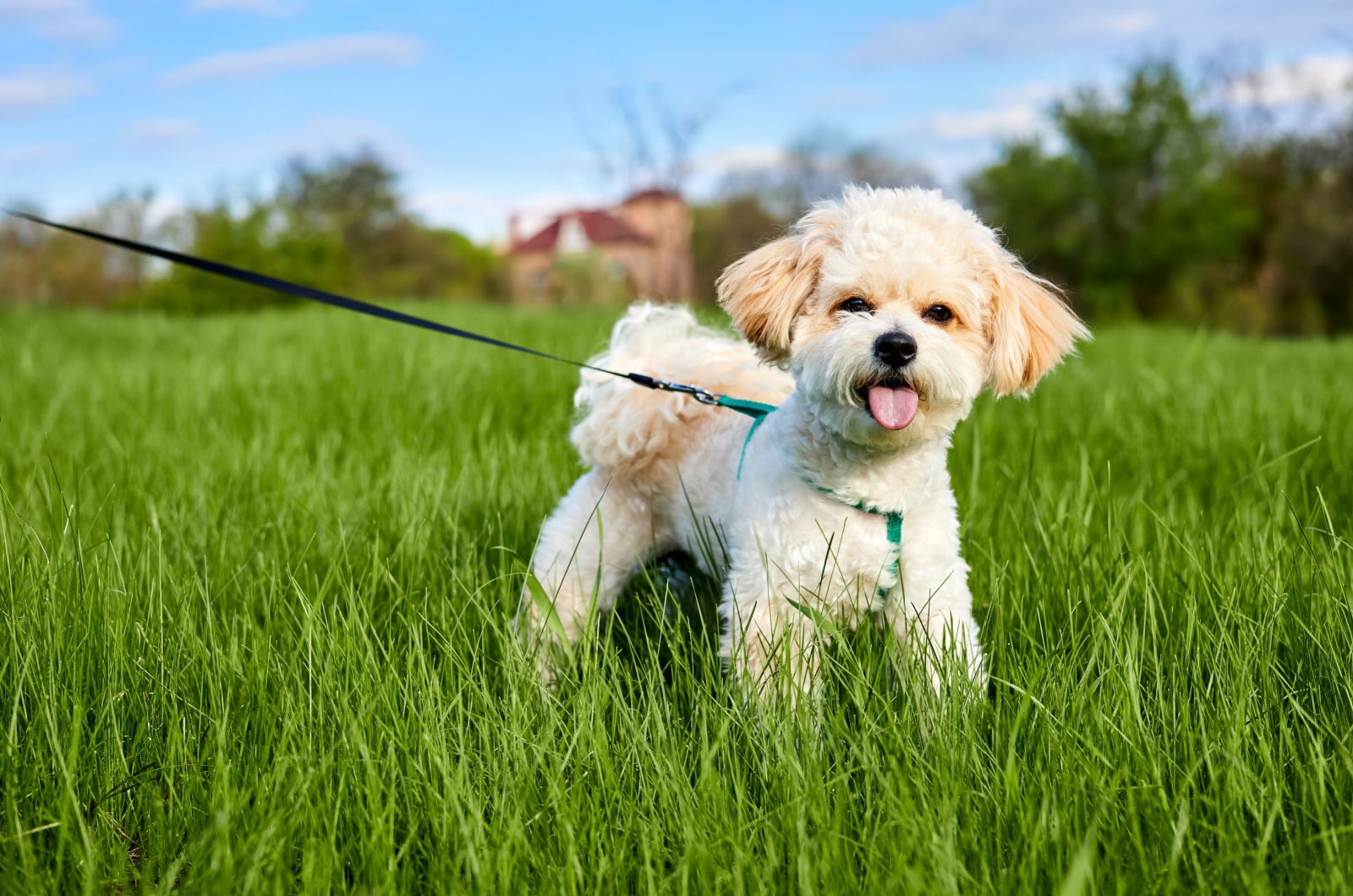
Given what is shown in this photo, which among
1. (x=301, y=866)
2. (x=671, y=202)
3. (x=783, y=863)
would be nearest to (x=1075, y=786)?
(x=783, y=863)

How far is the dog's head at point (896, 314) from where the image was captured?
2322 millimetres

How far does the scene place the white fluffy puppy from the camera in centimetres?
235

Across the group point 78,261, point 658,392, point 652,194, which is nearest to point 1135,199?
point 652,194

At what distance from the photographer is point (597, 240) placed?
37750 millimetres

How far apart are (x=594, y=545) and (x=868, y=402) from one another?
113 centimetres

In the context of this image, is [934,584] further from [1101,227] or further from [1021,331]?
[1101,227]

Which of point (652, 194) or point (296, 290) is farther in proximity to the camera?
point (652, 194)

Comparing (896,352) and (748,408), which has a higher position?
(896,352)

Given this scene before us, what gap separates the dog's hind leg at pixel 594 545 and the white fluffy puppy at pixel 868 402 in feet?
1.48

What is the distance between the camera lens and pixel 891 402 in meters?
2.33

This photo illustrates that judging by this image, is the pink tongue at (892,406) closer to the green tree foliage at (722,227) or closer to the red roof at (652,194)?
the red roof at (652,194)

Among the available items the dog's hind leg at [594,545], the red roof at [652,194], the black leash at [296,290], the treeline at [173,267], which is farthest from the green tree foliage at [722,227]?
the black leash at [296,290]

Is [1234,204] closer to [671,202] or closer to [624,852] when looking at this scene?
[671,202]

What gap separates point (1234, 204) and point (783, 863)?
116 ft
